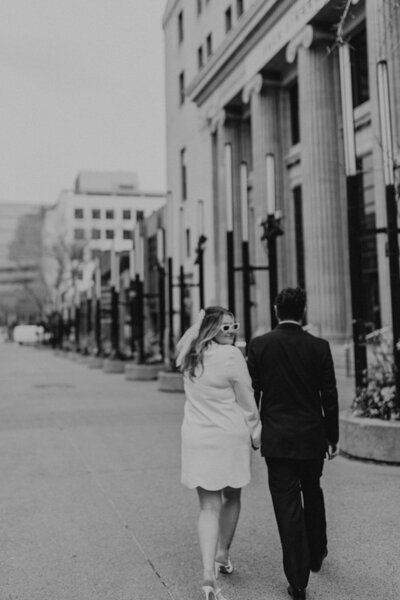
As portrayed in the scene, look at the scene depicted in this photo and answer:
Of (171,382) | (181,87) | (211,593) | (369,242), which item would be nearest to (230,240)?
(171,382)

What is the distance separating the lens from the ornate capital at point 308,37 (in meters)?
23.1

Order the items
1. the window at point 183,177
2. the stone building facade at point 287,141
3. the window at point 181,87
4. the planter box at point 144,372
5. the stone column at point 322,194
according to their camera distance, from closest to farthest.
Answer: the stone building facade at point 287,141 → the planter box at point 144,372 → the stone column at point 322,194 → the window at point 183,177 → the window at point 181,87

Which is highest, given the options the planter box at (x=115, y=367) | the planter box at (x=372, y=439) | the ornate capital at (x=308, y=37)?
the ornate capital at (x=308, y=37)

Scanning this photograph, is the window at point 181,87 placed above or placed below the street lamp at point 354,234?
above

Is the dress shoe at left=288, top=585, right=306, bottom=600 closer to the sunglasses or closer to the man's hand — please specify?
the man's hand

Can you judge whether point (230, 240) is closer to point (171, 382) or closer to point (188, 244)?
point (171, 382)

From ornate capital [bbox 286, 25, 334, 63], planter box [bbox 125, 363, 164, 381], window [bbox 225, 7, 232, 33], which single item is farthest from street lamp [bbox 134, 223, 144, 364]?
window [bbox 225, 7, 232, 33]

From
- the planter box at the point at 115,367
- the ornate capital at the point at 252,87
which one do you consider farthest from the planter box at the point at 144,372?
the ornate capital at the point at 252,87

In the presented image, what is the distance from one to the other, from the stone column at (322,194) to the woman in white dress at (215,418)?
706 inches

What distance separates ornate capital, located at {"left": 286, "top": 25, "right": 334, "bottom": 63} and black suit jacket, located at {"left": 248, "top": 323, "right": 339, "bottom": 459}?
70.7ft

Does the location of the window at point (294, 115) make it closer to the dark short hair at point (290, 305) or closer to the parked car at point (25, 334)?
the dark short hair at point (290, 305)

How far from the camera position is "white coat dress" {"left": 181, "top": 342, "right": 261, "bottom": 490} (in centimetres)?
399

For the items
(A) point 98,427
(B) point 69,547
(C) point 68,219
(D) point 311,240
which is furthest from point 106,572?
(C) point 68,219

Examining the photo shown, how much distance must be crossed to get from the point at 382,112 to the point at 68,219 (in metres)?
107
